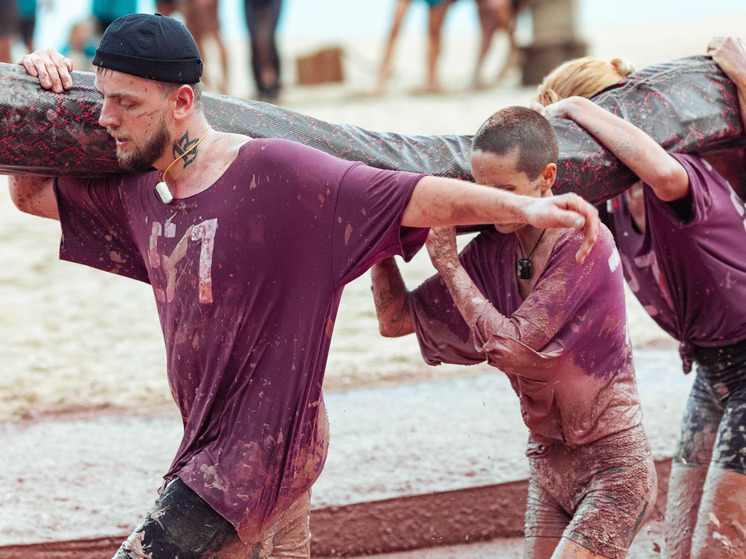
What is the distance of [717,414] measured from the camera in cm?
365

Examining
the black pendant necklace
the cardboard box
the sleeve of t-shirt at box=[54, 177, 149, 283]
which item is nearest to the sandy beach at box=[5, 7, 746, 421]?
the sleeve of t-shirt at box=[54, 177, 149, 283]

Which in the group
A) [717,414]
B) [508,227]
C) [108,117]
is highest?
[108,117]

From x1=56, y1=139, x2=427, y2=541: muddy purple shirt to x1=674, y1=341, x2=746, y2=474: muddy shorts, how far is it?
4.58 feet

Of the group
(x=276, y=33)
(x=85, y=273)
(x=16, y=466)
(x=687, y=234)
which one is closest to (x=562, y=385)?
(x=687, y=234)

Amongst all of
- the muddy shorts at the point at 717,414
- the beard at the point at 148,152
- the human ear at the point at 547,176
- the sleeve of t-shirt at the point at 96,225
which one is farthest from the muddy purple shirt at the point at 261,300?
the muddy shorts at the point at 717,414

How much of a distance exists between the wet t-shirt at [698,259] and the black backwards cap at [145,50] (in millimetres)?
1552

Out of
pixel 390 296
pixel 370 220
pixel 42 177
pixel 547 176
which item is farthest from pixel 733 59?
pixel 42 177

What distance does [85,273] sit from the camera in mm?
7973

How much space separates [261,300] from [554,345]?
0.81 meters

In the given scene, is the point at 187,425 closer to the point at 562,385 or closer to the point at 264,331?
the point at 264,331

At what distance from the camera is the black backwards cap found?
2.54 meters

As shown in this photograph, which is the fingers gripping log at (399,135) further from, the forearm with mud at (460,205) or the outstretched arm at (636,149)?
the forearm with mud at (460,205)

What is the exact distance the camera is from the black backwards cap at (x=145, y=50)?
2.54 metres

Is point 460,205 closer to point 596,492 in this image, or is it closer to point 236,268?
point 236,268
